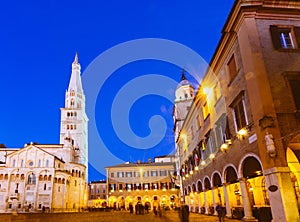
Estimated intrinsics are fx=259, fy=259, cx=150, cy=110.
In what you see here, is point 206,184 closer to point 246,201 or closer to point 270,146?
point 246,201

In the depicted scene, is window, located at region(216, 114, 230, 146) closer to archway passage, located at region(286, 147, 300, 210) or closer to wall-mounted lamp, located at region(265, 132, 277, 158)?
archway passage, located at region(286, 147, 300, 210)

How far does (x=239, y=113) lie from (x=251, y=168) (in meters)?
3.66

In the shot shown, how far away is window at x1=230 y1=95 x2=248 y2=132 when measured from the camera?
16.8 meters

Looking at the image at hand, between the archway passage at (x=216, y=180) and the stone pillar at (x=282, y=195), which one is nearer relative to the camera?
the stone pillar at (x=282, y=195)

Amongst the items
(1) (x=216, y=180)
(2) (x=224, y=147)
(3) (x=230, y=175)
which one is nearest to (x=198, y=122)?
(1) (x=216, y=180)

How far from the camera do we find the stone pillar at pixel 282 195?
12.7 metres

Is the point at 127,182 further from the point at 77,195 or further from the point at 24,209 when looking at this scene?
the point at 24,209

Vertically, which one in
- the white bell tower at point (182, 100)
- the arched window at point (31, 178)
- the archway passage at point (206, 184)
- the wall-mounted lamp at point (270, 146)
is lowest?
the archway passage at point (206, 184)

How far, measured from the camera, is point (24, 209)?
6297 centimetres

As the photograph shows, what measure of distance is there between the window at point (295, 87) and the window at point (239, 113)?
2.87 m

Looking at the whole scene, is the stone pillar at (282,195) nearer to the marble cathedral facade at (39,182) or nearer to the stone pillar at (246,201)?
the stone pillar at (246,201)

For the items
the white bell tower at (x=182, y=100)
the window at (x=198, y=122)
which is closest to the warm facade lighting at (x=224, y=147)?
the window at (x=198, y=122)

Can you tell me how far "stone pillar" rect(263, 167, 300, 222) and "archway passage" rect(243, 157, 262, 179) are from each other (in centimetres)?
196

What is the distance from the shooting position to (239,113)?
17500 millimetres
